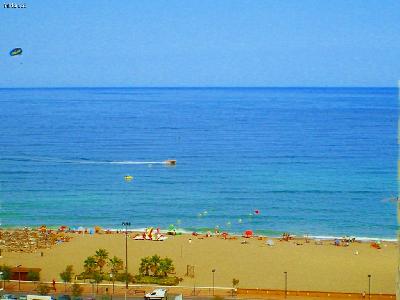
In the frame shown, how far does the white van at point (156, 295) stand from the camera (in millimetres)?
33125

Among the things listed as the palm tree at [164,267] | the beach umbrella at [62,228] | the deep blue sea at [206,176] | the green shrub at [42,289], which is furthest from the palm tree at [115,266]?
the deep blue sea at [206,176]

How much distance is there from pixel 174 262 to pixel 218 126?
85.7 metres

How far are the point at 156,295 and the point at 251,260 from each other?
12.3 m

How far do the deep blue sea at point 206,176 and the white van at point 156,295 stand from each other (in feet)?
72.2

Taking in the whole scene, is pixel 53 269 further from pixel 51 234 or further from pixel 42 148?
pixel 42 148

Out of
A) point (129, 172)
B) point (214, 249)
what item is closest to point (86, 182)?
point (129, 172)

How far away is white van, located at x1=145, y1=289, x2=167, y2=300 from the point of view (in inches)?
1304

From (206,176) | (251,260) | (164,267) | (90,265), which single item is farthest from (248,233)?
(206,176)

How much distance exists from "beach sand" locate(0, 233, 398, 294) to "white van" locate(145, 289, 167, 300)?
14.3 ft

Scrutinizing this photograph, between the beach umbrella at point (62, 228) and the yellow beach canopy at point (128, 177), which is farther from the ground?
the yellow beach canopy at point (128, 177)

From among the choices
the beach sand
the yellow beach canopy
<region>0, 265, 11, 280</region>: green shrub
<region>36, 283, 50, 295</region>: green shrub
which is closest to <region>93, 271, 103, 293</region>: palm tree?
<region>36, 283, 50, 295</region>: green shrub

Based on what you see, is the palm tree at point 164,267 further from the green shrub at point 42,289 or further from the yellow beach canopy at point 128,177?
the yellow beach canopy at point 128,177

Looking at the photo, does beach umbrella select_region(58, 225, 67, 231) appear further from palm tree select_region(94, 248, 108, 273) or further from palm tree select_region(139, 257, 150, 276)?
palm tree select_region(139, 257, 150, 276)

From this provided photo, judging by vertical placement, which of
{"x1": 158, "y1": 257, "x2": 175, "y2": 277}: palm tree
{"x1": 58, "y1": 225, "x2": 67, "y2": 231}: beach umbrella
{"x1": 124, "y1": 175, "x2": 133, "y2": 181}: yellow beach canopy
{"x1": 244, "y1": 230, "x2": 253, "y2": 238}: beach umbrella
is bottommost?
{"x1": 158, "y1": 257, "x2": 175, "y2": 277}: palm tree
